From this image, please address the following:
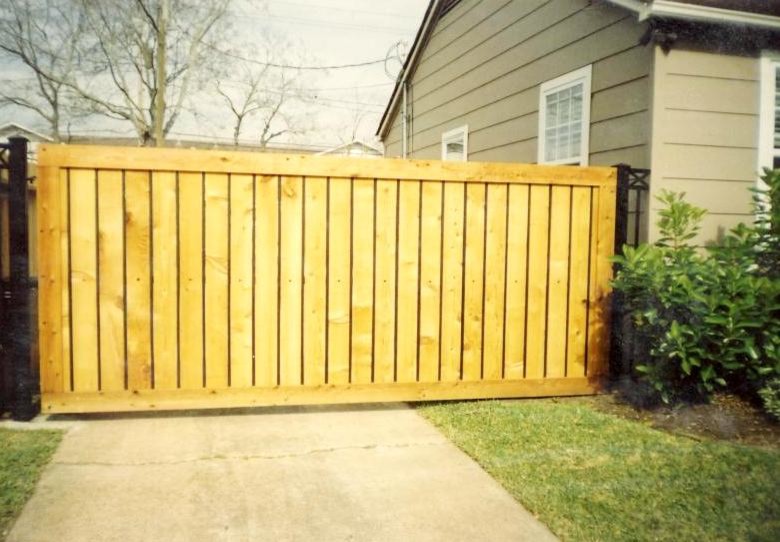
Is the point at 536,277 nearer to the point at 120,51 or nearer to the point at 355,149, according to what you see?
the point at 120,51

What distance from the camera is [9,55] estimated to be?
1981 cm

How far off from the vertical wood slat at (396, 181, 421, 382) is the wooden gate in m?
0.01

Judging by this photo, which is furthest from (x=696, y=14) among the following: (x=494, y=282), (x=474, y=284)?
(x=474, y=284)

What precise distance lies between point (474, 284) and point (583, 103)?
2932 mm

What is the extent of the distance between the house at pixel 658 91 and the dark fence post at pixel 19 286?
4.83 metres

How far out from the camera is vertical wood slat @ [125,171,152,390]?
388 cm

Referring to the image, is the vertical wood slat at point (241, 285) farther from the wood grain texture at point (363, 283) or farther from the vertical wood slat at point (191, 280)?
the wood grain texture at point (363, 283)

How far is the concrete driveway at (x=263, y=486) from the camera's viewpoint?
2.54 meters

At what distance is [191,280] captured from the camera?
3979 millimetres

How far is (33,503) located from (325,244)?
7.44 feet

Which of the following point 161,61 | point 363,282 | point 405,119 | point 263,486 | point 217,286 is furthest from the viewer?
A: point 161,61

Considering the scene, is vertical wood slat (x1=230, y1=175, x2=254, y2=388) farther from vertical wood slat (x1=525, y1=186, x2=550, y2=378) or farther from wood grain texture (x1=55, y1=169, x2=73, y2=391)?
vertical wood slat (x1=525, y1=186, x2=550, y2=378)

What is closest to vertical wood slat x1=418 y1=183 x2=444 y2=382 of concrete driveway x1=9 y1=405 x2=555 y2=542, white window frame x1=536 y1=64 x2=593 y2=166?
concrete driveway x1=9 y1=405 x2=555 y2=542

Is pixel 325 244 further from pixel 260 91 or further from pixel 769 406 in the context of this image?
pixel 260 91
